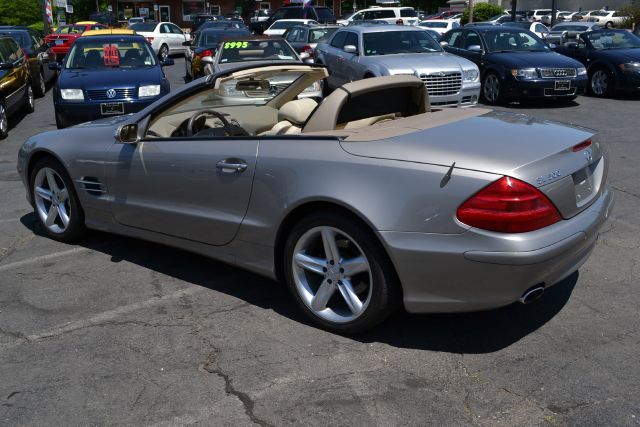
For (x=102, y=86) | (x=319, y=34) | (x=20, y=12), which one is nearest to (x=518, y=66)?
(x=319, y=34)

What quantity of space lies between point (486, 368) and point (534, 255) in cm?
67

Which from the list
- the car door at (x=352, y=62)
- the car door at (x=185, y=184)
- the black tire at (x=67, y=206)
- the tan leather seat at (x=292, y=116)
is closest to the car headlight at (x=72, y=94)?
the car door at (x=352, y=62)

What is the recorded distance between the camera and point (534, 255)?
3486 millimetres

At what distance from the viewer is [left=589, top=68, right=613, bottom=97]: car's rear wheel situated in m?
15.1

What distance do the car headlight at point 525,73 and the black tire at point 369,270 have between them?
10609 millimetres

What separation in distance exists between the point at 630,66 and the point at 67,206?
12694 millimetres

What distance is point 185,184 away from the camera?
4723 millimetres

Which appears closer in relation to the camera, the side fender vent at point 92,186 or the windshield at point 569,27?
the side fender vent at point 92,186

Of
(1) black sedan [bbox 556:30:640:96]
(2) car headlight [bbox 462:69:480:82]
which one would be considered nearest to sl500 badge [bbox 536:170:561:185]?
(2) car headlight [bbox 462:69:480:82]

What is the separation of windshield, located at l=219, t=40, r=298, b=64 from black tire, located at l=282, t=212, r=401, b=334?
10221 mm

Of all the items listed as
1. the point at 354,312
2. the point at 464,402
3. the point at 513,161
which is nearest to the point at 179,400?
the point at 354,312

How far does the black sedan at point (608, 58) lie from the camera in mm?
14738

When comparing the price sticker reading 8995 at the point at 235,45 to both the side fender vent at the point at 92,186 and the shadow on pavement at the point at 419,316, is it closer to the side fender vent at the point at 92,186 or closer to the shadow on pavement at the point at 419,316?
the side fender vent at the point at 92,186

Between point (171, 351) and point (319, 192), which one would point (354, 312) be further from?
point (171, 351)
